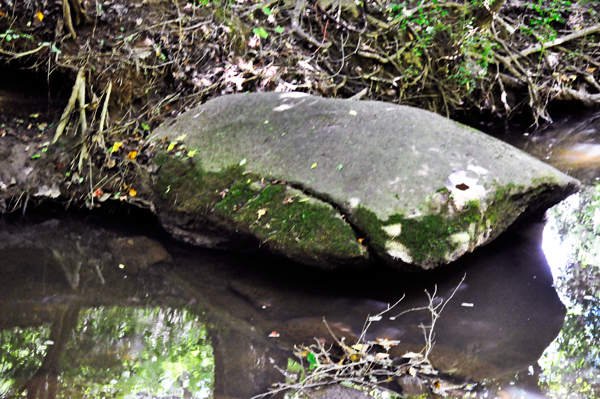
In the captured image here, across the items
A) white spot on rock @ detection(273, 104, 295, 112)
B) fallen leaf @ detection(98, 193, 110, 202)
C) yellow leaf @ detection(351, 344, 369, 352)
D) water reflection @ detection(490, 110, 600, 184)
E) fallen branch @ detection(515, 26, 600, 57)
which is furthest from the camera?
fallen branch @ detection(515, 26, 600, 57)

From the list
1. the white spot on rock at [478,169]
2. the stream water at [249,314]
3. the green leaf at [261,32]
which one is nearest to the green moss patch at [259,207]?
the stream water at [249,314]

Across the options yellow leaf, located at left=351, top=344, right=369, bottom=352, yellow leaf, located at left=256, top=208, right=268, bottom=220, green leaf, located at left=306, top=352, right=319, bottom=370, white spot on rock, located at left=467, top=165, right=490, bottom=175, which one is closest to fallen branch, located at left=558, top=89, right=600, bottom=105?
white spot on rock, located at left=467, top=165, right=490, bottom=175

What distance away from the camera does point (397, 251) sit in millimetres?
3242

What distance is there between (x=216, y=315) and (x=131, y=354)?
1.95 feet

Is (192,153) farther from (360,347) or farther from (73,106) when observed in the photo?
(360,347)

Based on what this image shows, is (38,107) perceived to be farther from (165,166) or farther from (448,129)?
(448,129)

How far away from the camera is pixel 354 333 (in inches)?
121

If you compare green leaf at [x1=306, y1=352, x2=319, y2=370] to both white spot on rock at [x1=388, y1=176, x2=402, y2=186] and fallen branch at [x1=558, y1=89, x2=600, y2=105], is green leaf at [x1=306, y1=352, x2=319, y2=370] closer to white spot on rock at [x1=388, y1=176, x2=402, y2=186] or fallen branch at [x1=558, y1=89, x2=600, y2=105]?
white spot on rock at [x1=388, y1=176, x2=402, y2=186]

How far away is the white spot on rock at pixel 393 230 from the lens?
3.23m

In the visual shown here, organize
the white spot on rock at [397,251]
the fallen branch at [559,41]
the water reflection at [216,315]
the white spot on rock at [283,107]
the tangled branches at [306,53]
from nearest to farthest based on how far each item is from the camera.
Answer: the water reflection at [216,315] → the white spot on rock at [397,251] → the white spot on rock at [283,107] → the tangled branches at [306,53] → the fallen branch at [559,41]

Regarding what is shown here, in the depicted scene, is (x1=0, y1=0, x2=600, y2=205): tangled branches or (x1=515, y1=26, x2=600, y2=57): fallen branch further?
(x1=515, y1=26, x2=600, y2=57): fallen branch

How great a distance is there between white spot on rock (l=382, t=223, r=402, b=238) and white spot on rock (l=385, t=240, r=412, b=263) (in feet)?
0.15

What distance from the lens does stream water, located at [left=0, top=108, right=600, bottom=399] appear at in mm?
2725

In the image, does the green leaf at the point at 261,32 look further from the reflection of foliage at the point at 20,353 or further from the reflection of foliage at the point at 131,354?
the reflection of foliage at the point at 20,353
